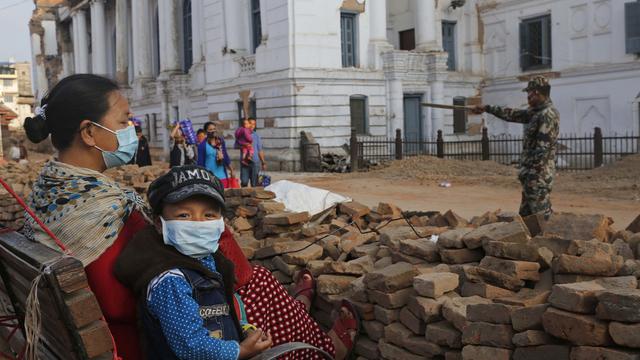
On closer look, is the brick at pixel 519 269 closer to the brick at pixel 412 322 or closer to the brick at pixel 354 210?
the brick at pixel 412 322

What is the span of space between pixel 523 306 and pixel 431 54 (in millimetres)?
21806

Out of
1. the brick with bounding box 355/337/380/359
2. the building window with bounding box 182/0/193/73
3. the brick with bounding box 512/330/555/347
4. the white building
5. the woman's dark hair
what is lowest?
the brick with bounding box 355/337/380/359

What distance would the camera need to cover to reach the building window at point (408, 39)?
86.1 ft

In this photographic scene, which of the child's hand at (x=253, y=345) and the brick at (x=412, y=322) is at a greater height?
the child's hand at (x=253, y=345)

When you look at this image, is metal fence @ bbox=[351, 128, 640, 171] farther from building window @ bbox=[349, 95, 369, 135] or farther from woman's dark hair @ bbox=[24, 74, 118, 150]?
woman's dark hair @ bbox=[24, 74, 118, 150]

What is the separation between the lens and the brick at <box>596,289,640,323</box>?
3016mm

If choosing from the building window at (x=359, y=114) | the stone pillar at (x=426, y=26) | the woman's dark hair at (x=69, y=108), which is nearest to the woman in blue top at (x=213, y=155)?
the woman's dark hair at (x=69, y=108)

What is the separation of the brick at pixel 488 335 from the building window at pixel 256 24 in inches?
855

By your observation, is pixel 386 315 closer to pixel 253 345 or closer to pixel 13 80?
pixel 253 345

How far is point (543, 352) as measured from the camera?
3.34 meters

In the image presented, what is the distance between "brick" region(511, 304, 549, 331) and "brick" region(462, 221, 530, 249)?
0.84 m

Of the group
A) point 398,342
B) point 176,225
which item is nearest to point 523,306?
point 398,342

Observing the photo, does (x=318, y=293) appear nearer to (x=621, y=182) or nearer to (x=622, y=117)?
(x=621, y=182)

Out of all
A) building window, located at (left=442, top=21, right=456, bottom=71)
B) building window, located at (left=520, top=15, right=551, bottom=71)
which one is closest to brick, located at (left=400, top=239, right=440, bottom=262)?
building window, located at (left=520, top=15, right=551, bottom=71)
